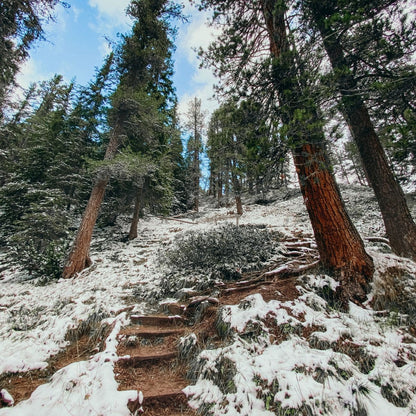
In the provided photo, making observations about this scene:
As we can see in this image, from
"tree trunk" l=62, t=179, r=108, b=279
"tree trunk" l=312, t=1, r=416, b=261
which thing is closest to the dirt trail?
"tree trunk" l=312, t=1, r=416, b=261

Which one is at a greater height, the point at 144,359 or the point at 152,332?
the point at 152,332

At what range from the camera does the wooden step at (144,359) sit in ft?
9.01

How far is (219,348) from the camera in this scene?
2605 millimetres

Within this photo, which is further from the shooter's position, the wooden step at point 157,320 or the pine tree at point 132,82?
the pine tree at point 132,82

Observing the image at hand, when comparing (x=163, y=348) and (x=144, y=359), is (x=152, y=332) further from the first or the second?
(x=144, y=359)

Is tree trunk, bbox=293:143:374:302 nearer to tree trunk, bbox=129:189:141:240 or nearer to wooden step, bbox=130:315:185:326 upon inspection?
wooden step, bbox=130:315:185:326

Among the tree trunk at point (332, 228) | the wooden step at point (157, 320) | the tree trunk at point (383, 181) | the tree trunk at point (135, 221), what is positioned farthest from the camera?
the tree trunk at point (135, 221)

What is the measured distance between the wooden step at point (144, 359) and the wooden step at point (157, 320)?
72 centimetres

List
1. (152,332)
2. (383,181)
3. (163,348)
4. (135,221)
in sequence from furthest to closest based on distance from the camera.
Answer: (135,221) < (383,181) < (152,332) < (163,348)

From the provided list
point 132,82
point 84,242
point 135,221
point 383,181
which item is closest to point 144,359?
point 84,242

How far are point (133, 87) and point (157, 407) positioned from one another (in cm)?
1022

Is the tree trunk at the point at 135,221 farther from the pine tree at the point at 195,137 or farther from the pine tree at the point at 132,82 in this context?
the pine tree at the point at 195,137

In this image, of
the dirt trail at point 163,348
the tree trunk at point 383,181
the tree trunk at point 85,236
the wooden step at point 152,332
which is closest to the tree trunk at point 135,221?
the tree trunk at point 85,236

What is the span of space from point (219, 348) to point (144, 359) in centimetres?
114
